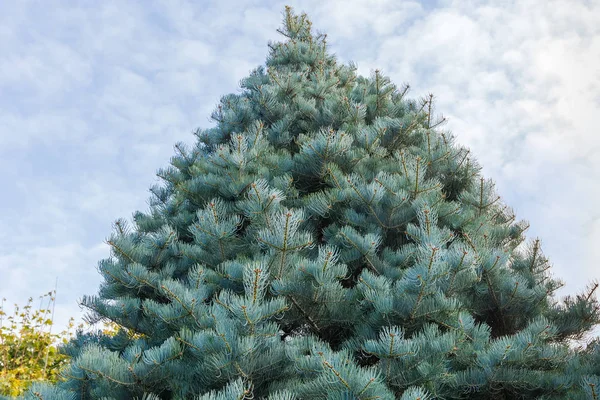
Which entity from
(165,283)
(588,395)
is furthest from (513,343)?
(165,283)

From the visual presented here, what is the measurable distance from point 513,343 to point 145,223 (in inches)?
113

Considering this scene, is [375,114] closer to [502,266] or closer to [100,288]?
[502,266]

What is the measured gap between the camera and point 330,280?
2.69 metres

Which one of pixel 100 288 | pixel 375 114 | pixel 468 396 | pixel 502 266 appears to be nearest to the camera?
pixel 468 396

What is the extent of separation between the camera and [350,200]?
340cm

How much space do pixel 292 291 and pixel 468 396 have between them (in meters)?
Answer: 1.19

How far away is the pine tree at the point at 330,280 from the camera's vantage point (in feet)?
8.09

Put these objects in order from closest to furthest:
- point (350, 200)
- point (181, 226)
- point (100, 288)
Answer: point (350, 200), point (100, 288), point (181, 226)

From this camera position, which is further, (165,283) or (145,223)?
(145,223)

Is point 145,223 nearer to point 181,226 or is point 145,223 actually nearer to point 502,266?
point 181,226

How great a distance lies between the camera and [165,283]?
2.76 meters

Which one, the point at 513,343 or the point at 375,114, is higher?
the point at 375,114

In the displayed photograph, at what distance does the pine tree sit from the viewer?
2465 mm

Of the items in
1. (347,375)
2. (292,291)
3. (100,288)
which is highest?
(100,288)
